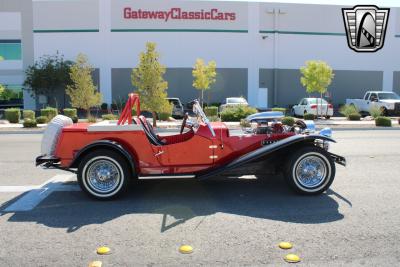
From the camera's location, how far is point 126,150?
5.88 metres

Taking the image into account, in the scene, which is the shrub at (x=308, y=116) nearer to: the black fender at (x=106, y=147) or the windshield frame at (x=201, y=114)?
the windshield frame at (x=201, y=114)

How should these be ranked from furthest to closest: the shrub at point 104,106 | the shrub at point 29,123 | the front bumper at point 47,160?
the shrub at point 104,106 → the shrub at point 29,123 → the front bumper at point 47,160

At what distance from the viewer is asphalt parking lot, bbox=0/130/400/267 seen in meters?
3.88

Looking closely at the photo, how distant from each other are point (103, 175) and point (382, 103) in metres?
23.7

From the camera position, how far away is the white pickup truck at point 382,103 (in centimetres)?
2514

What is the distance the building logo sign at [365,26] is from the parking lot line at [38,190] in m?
24.2

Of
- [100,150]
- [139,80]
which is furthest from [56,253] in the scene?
A: [139,80]

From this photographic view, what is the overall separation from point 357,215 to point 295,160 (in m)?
1.15

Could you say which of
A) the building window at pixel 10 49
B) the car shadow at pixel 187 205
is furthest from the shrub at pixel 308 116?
the building window at pixel 10 49

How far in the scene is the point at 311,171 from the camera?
19.4 ft

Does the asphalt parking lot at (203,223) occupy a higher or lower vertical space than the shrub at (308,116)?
lower

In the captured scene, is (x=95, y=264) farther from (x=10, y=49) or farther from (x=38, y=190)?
(x=10, y=49)

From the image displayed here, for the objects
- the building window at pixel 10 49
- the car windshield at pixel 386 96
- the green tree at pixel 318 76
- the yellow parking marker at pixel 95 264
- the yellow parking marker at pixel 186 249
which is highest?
the building window at pixel 10 49

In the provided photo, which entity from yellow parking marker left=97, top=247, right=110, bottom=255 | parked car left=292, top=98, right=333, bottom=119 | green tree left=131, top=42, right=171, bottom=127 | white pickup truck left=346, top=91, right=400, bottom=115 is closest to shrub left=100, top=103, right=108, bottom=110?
green tree left=131, top=42, right=171, bottom=127
